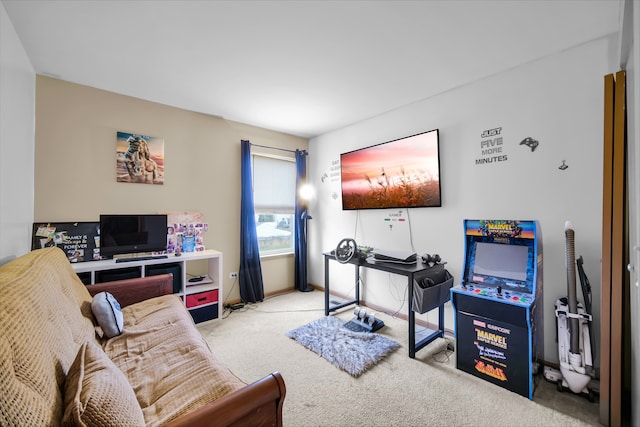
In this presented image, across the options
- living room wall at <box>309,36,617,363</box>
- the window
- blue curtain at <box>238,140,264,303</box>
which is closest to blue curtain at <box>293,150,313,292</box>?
the window

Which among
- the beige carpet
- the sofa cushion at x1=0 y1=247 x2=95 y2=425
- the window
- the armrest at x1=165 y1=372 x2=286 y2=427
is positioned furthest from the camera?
the window

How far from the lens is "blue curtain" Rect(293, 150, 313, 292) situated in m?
4.11

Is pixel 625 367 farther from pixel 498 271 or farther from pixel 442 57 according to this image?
pixel 442 57

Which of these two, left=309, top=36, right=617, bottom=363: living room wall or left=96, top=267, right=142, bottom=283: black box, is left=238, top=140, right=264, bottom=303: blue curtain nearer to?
left=96, top=267, right=142, bottom=283: black box

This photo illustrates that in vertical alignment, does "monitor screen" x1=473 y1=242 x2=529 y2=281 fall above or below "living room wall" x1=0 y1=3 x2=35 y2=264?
below

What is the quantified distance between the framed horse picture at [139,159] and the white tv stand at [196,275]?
0.88 m

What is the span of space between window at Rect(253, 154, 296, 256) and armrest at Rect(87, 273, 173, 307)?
1.61 m

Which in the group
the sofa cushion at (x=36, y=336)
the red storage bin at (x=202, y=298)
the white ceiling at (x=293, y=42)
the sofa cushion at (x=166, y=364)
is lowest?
the red storage bin at (x=202, y=298)

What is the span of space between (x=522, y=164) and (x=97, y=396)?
2881 millimetres

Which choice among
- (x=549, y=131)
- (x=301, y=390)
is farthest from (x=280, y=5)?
(x=301, y=390)

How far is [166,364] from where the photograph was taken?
1415mm

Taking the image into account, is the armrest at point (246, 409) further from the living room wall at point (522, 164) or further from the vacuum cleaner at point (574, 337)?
the living room wall at point (522, 164)

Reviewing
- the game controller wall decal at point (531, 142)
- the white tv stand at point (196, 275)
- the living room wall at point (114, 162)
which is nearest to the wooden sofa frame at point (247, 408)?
the white tv stand at point (196, 275)

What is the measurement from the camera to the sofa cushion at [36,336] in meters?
0.70
